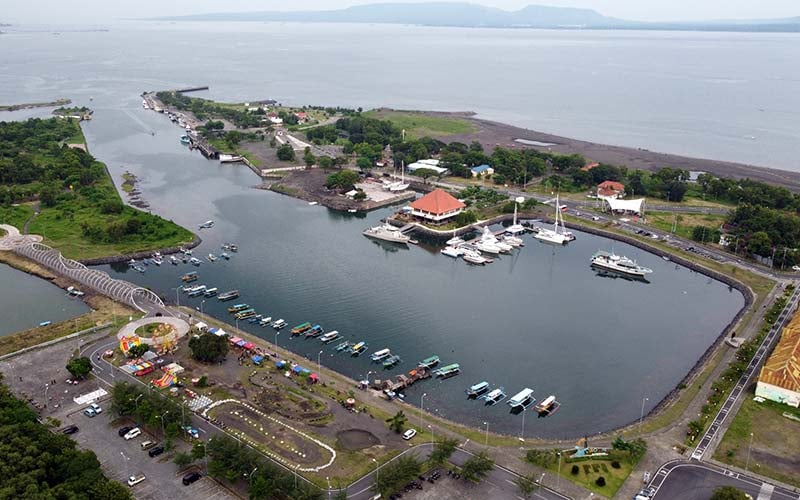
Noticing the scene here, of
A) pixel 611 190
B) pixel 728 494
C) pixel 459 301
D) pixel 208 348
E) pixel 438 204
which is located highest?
pixel 611 190

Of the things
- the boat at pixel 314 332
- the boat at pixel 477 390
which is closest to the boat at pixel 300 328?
the boat at pixel 314 332

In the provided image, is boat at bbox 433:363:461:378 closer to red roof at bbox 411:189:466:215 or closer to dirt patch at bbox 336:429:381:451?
dirt patch at bbox 336:429:381:451

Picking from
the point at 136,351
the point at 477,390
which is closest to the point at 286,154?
the point at 136,351

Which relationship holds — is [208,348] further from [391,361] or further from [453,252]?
[453,252]

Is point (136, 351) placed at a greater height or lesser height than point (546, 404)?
greater

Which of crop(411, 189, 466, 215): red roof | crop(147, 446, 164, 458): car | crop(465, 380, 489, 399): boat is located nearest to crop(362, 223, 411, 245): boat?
crop(411, 189, 466, 215): red roof

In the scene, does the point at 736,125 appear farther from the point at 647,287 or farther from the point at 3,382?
the point at 3,382

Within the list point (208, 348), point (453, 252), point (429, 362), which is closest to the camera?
point (208, 348)
